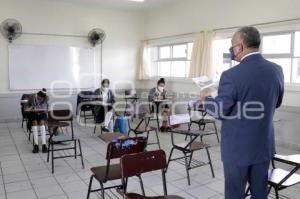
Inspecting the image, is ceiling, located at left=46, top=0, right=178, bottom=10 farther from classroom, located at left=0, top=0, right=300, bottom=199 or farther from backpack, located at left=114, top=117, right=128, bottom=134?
backpack, located at left=114, top=117, right=128, bottom=134

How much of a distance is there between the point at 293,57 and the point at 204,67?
5.95 feet

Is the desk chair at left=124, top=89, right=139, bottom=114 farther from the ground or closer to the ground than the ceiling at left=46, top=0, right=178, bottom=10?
closer to the ground

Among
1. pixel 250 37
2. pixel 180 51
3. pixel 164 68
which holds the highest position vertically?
pixel 180 51

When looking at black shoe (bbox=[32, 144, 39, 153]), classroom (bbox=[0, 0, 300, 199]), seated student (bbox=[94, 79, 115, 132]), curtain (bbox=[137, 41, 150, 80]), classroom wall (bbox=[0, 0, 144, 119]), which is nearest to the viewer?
classroom (bbox=[0, 0, 300, 199])

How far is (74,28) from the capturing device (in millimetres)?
7465

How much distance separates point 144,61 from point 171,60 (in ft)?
3.15

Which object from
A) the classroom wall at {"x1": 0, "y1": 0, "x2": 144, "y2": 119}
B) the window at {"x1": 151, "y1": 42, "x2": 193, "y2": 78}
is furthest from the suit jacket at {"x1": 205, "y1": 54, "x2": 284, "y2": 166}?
the classroom wall at {"x1": 0, "y1": 0, "x2": 144, "y2": 119}

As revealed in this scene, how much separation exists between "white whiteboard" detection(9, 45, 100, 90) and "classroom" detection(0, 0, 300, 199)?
0.03m

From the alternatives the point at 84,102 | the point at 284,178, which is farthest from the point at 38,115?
the point at 284,178

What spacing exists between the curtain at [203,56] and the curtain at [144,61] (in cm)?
212

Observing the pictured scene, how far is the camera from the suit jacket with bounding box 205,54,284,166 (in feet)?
5.36

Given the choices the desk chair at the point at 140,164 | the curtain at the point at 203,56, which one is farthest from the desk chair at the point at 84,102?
the desk chair at the point at 140,164

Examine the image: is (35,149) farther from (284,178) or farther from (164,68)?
(164,68)

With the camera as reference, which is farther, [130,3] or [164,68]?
[164,68]
